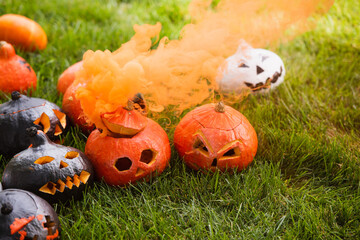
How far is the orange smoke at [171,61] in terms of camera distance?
7.54 feet

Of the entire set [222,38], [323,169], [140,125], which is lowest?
[323,169]

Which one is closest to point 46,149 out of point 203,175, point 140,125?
point 140,125

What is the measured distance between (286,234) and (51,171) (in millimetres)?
1443

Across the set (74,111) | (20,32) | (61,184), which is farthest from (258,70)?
(20,32)

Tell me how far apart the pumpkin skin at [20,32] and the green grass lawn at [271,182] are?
5.8 inches

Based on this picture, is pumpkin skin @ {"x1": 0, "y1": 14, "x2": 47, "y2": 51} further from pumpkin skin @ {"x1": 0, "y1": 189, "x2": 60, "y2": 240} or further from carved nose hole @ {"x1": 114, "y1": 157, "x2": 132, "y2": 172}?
pumpkin skin @ {"x1": 0, "y1": 189, "x2": 60, "y2": 240}

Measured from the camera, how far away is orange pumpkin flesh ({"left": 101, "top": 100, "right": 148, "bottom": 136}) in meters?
2.38

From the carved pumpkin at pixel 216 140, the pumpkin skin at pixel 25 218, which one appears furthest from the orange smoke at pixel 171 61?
the pumpkin skin at pixel 25 218

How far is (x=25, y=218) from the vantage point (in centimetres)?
188

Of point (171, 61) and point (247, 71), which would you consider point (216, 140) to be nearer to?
point (171, 61)

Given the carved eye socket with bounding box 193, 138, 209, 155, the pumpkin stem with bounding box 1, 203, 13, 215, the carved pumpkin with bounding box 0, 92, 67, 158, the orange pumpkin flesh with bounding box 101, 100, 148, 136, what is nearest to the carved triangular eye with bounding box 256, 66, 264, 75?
the carved eye socket with bounding box 193, 138, 209, 155

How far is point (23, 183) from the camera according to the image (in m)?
2.19

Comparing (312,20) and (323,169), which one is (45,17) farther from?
(323,169)

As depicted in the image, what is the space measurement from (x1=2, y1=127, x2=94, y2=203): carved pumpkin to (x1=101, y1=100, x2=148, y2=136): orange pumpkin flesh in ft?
0.98
